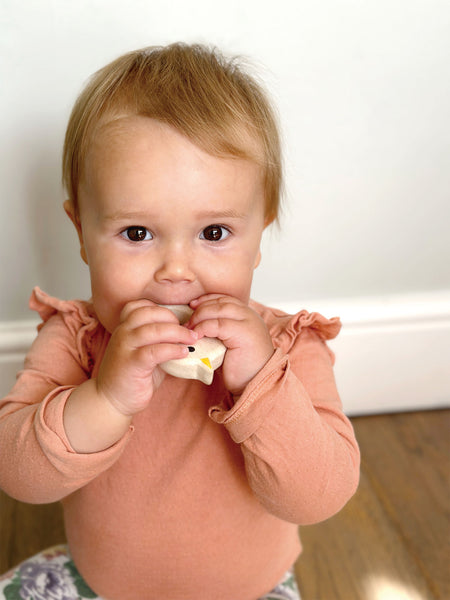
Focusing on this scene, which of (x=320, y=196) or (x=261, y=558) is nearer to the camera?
(x=261, y=558)

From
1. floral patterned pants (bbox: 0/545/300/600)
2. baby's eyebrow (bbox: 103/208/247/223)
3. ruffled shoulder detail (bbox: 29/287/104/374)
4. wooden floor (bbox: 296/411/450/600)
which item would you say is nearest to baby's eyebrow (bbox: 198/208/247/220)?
baby's eyebrow (bbox: 103/208/247/223)

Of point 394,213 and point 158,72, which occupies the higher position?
point 158,72

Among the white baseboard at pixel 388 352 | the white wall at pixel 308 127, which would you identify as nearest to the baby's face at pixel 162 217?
the white wall at pixel 308 127

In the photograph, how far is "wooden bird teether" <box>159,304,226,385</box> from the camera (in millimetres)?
617

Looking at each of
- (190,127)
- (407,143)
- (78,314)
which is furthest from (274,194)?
(407,143)

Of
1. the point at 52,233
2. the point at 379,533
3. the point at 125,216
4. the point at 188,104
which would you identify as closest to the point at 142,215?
the point at 125,216

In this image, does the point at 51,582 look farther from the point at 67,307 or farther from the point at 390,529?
the point at 390,529

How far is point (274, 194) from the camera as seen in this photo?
2.46ft

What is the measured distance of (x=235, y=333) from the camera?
64 centimetres

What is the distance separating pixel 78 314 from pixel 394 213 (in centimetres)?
61

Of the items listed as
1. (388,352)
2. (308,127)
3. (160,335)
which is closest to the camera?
(160,335)

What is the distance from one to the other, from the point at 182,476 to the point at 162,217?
0.31 meters

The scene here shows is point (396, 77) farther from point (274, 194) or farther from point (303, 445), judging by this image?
point (303, 445)

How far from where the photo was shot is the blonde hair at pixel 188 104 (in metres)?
0.64
